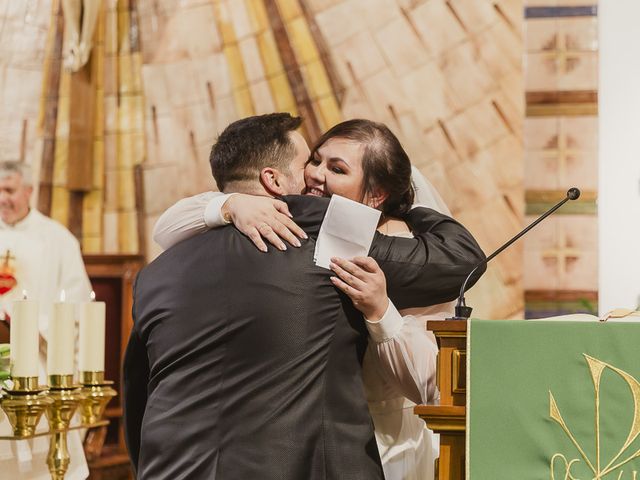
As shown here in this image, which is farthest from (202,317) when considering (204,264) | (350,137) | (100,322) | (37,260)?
(37,260)

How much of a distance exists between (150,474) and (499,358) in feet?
2.84

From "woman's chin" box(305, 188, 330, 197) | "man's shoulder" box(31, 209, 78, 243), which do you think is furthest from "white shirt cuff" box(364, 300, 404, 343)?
"man's shoulder" box(31, 209, 78, 243)

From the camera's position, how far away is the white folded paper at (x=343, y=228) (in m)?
2.13

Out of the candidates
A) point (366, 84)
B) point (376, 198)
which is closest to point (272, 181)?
point (376, 198)

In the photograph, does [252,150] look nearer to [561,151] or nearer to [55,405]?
[55,405]

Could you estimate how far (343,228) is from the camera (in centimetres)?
212

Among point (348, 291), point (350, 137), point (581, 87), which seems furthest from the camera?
point (581, 87)

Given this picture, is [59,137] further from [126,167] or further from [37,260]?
[37,260]

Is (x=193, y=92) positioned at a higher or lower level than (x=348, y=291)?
higher

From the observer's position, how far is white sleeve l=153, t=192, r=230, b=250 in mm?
2271

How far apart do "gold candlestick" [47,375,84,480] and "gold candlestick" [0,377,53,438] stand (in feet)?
0.18

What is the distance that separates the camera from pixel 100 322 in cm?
293

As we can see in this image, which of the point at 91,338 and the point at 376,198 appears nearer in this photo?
the point at 376,198

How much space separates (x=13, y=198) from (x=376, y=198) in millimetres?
3647
